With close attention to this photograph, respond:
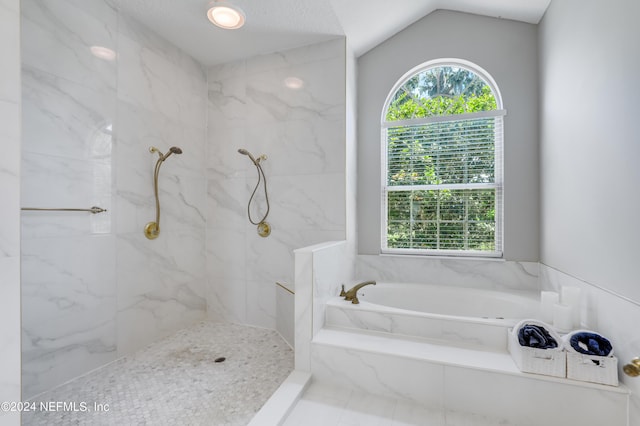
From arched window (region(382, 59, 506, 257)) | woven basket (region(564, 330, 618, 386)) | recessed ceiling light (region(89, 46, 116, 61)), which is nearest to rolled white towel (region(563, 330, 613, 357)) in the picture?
woven basket (region(564, 330, 618, 386))

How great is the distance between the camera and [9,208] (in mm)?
992

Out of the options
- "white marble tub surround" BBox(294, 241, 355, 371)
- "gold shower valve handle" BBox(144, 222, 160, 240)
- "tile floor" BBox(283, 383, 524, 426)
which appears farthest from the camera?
"gold shower valve handle" BBox(144, 222, 160, 240)

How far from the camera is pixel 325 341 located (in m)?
1.83

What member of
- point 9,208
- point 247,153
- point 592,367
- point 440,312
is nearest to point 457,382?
point 592,367

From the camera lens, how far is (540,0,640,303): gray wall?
51.4 inches

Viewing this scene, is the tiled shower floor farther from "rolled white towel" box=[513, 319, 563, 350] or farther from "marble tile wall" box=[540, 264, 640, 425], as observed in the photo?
"marble tile wall" box=[540, 264, 640, 425]

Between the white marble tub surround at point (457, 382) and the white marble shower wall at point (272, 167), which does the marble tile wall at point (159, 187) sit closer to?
the white marble shower wall at point (272, 167)

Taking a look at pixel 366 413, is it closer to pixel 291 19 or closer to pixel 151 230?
pixel 151 230

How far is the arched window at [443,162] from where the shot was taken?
2629mm

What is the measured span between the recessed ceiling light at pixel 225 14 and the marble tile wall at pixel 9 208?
4.18 feet

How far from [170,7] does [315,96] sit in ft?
3.95

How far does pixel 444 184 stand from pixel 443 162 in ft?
0.65

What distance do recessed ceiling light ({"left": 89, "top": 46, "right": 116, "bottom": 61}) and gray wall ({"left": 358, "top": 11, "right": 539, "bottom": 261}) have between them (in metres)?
1.99

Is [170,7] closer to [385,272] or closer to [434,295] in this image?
[385,272]
